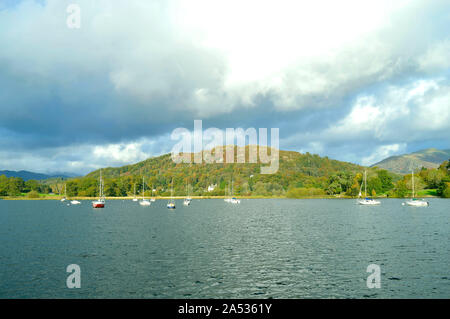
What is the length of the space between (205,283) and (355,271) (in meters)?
17.5

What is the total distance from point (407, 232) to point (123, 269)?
60355 mm

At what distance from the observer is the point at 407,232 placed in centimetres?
7269

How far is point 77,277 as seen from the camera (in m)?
35.8

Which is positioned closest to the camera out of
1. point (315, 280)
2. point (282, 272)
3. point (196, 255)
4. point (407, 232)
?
point (315, 280)
